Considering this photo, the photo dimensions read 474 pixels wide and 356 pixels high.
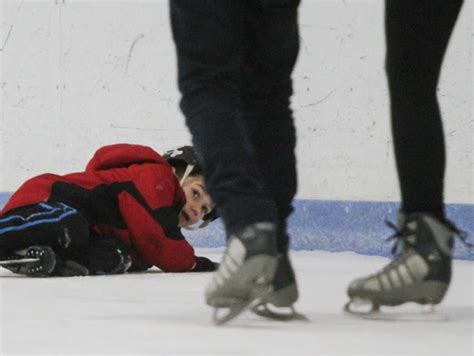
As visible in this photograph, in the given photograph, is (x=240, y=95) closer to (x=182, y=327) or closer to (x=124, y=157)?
(x=182, y=327)

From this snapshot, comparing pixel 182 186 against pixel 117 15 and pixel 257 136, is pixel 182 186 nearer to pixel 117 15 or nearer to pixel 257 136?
pixel 257 136

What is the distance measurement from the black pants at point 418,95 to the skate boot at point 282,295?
0.18m

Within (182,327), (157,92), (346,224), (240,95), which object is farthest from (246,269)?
(157,92)

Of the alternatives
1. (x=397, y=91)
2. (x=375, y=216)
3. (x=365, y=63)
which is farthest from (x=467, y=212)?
(x=397, y=91)

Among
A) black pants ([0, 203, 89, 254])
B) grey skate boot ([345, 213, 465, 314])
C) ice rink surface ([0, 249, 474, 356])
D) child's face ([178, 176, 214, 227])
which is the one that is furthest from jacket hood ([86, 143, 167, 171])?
grey skate boot ([345, 213, 465, 314])

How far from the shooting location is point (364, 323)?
5.20ft

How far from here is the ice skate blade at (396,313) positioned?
5.38 feet

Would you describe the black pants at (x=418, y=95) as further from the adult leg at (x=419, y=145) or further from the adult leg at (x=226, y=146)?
the adult leg at (x=226, y=146)

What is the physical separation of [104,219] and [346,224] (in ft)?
4.22

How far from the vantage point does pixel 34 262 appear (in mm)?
2492

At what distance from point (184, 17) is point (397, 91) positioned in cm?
31

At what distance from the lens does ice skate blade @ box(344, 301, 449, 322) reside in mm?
1641

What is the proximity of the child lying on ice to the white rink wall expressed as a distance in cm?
112

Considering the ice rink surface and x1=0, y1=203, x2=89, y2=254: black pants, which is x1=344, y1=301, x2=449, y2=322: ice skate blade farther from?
x1=0, y1=203, x2=89, y2=254: black pants
